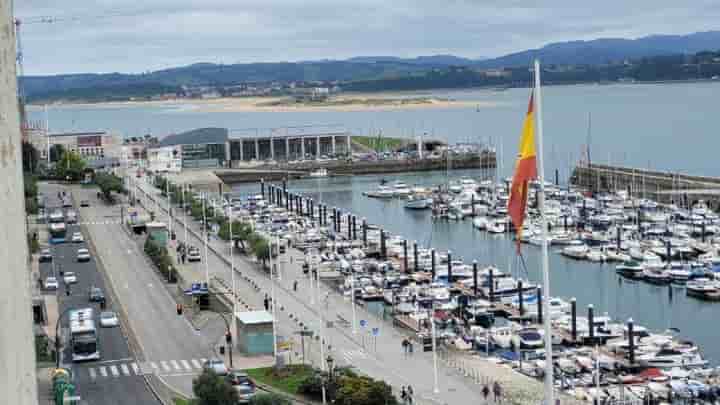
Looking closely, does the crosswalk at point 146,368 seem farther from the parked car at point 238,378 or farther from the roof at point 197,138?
the roof at point 197,138

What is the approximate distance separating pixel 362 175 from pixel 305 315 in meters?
57.8

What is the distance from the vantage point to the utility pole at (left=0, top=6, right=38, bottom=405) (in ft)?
6.98

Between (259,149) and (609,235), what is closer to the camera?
(609,235)

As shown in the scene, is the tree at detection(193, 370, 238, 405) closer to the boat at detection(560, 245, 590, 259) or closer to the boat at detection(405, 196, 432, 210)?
the boat at detection(560, 245, 590, 259)

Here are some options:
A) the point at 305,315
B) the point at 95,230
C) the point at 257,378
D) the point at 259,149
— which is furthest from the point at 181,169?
the point at 257,378

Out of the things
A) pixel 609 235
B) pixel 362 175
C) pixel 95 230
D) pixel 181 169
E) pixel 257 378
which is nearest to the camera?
pixel 257 378

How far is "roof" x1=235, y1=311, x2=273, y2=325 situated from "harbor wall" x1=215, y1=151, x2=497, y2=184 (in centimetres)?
5829

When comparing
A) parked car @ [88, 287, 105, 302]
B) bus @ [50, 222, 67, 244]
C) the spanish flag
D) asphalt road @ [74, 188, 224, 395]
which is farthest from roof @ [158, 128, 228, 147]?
the spanish flag

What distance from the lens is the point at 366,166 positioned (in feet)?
296

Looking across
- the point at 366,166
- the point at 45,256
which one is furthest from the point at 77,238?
the point at 366,166

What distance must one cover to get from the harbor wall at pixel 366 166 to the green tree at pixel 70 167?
16.9 meters

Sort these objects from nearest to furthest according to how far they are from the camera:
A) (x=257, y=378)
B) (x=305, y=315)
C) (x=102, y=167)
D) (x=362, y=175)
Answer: (x=257, y=378) < (x=305, y=315) < (x=102, y=167) < (x=362, y=175)

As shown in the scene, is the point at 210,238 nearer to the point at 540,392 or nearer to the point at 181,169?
the point at 540,392

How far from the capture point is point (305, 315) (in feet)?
104
